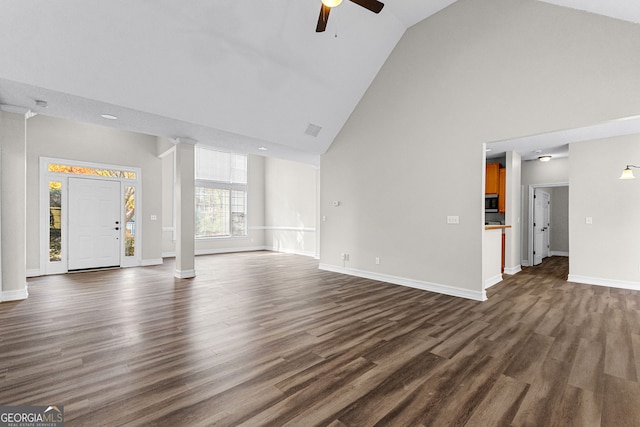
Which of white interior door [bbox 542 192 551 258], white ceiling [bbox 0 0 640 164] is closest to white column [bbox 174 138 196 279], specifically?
white ceiling [bbox 0 0 640 164]

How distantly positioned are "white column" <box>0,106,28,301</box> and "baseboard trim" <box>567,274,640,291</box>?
9256 millimetres

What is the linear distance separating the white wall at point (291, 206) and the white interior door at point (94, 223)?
4772 mm

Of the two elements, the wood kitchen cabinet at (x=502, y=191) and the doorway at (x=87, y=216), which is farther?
the wood kitchen cabinet at (x=502, y=191)

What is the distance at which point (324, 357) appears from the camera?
249 centimetres

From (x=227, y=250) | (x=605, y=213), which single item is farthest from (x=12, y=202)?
(x=605, y=213)

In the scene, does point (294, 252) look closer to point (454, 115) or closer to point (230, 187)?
point (230, 187)

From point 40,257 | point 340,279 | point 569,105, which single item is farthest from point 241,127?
point 40,257

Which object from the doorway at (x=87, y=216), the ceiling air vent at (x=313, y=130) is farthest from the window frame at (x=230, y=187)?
the ceiling air vent at (x=313, y=130)

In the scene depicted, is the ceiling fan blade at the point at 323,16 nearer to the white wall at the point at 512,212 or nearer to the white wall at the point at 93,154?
the white wall at the point at 512,212

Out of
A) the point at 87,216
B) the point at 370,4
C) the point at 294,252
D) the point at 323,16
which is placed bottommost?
the point at 294,252

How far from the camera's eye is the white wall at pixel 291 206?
912 centimetres

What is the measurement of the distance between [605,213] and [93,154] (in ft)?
34.3

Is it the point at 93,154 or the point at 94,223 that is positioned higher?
the point at 93,154

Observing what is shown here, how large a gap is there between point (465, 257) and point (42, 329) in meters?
5.43
